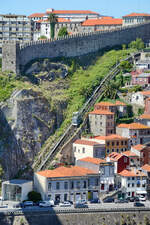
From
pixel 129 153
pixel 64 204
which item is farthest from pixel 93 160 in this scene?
pixel 64 204

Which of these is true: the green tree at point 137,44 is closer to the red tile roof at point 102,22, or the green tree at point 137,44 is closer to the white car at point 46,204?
the red tile roof at point 102,22

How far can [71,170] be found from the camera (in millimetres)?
89688

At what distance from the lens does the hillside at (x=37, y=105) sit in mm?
96125

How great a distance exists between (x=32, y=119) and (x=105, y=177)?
13003 mm

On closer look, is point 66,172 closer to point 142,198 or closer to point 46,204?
point 46,204

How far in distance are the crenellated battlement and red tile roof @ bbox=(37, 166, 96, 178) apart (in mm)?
21627

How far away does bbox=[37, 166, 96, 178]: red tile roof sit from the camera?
88438mm

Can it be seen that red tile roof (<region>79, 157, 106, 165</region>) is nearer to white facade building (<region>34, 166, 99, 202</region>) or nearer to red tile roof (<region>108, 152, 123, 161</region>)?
red tile roof (<region>108, 152, 123, 161</region>)

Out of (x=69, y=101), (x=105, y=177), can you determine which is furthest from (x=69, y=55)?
(x=105, y=177)

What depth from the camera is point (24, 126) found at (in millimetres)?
98375

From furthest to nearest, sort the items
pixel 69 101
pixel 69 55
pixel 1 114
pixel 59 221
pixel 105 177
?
pixel 69 55
pixel 69 101
pixel 1 114
pixel 105 177
pixel 59 221

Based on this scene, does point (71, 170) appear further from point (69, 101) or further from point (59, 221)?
point (69, 101)

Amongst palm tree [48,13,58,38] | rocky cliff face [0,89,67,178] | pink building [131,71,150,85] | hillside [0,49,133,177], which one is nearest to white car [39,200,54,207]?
rocky cliff face [0,89,67,178]

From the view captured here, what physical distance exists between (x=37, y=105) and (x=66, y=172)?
14.2 m
